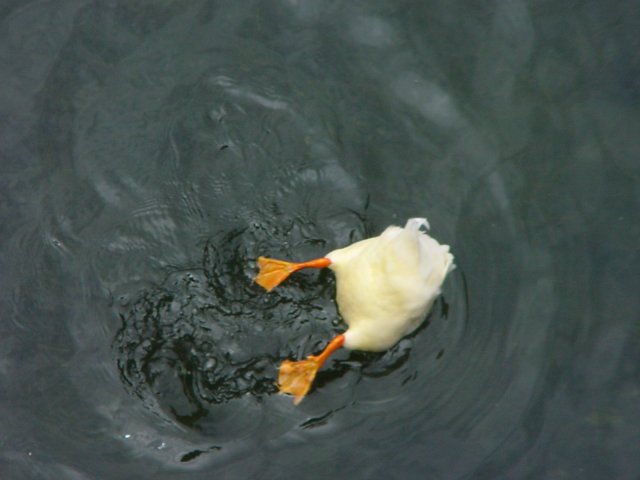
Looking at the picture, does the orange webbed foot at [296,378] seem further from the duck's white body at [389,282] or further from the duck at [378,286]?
the duck's white body at [389,282]

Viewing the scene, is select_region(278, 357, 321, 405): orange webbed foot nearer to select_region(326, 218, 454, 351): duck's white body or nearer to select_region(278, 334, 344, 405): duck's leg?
select_region(278, 334, 344, 405): duck's leg

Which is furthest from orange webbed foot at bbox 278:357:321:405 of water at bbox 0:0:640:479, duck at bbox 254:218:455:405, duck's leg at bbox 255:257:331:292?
duck's leg at bbox 255:257:331:292

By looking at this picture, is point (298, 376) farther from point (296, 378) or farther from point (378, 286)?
point (378, 286)

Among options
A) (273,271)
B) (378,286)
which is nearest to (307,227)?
(273,271)

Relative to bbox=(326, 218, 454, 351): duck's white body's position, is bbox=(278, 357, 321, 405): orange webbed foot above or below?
below

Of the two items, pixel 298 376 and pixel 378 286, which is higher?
pixel 378 286

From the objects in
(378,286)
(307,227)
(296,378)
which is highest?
(378,286)

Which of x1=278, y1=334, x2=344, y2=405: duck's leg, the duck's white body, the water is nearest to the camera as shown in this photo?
the duck's white body

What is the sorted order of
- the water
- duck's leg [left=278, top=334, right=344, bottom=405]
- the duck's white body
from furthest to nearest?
the water
duck's leg [left=278, top=334, right=344, bottom=405]
the duck's white body

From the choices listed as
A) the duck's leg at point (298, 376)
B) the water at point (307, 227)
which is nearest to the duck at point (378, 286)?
the duck's leg at point (298, 376)
